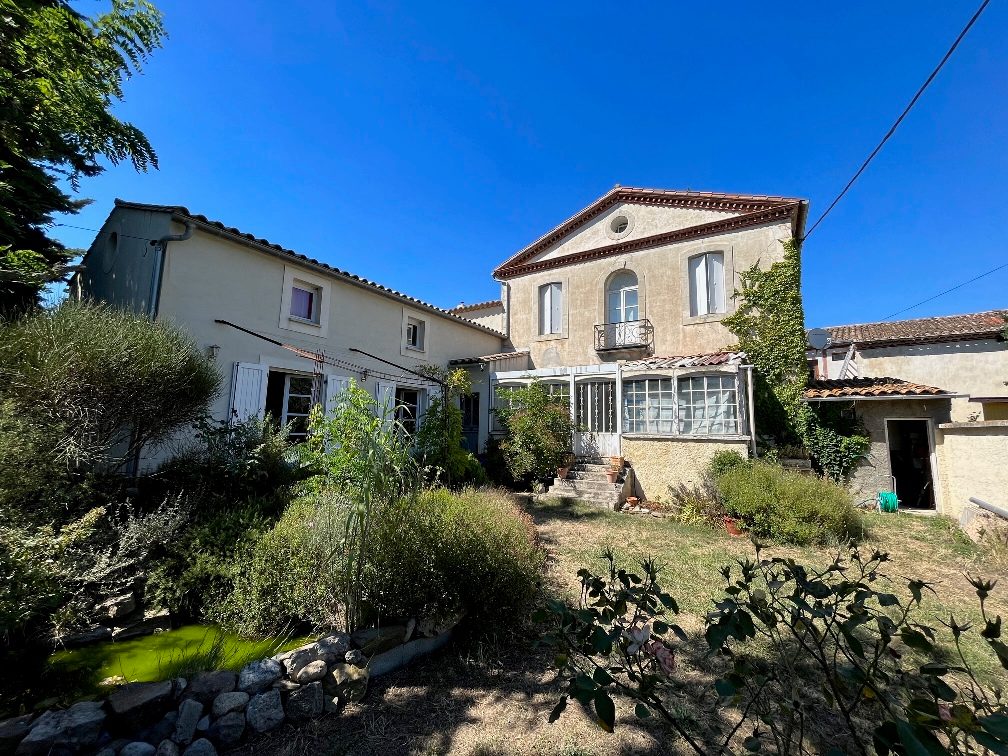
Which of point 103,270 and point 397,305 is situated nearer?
point 103,270

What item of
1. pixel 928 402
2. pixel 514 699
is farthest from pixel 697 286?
pixel 514 699

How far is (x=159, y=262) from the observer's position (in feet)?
26.1

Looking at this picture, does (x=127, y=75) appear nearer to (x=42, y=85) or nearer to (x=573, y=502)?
(x=42, y=85)

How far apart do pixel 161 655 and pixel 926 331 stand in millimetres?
24582

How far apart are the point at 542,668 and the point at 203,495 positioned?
4806mm

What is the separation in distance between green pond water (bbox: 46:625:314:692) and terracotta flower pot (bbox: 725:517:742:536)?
767cm

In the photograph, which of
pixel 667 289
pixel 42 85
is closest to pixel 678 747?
pixel 42 85

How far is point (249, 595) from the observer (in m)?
4.04

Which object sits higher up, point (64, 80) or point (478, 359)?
point (64, 80)

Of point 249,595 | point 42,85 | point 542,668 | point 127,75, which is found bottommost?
point 542,668

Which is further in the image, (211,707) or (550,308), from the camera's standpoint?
(550,308)

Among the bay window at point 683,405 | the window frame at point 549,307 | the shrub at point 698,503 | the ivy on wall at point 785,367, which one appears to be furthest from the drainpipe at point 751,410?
the window frame at point 549,307

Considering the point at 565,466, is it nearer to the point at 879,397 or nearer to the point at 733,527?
the point at 733,527

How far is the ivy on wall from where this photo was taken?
10.8 m
